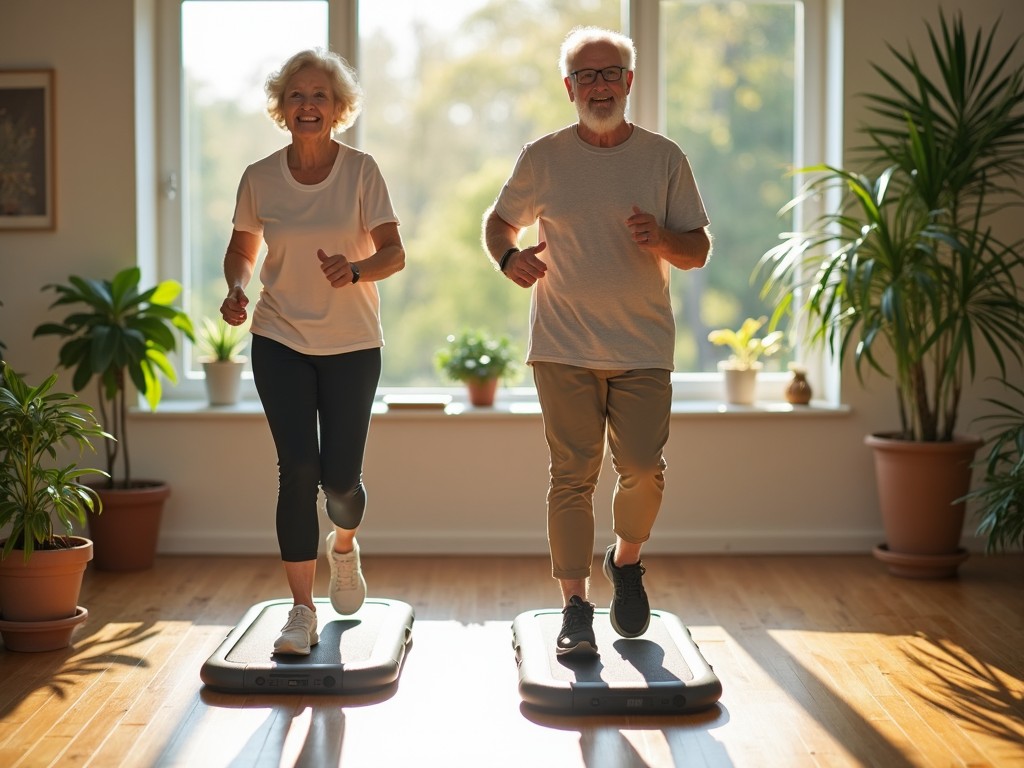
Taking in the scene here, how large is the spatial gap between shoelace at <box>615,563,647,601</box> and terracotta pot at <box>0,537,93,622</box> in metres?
1.52

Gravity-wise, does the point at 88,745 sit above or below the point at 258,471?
below

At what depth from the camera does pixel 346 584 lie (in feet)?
11.1

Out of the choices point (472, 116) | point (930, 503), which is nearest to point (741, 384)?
point (930, 503)

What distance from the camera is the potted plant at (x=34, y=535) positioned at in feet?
10.9

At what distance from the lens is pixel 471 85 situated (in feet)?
16.2

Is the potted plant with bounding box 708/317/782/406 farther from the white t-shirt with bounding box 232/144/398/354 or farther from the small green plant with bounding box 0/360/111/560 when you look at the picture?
the small green plant with bounding box 0/360/111/560

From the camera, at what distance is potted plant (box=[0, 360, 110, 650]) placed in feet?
10.9

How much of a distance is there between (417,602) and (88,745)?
1.45 meters

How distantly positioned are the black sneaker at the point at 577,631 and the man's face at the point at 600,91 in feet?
3.98

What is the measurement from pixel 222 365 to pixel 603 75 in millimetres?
2317

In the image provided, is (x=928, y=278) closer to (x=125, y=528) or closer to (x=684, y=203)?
(x=684, y=203)

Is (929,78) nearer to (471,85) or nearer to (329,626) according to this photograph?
(471,85)

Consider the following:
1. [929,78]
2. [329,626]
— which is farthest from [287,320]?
[929,78]

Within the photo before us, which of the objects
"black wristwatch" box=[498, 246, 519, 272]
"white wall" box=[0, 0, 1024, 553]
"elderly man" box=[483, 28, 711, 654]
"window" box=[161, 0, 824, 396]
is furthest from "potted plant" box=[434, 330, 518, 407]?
"black wristwatch" box=[498, 246, 519, 272]
